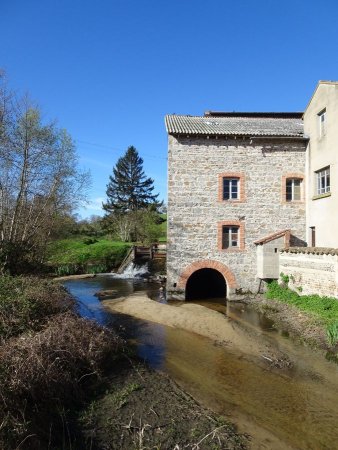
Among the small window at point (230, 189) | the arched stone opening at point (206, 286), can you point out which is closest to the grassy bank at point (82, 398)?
the arched stone opening at point (206, 286)

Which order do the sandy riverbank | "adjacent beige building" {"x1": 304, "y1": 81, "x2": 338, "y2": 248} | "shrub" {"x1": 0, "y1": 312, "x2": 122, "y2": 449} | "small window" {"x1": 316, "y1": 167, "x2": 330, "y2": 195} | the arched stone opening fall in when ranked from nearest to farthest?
"shrub" {"x1": 0, "y1": 312, "x2": 122, "y2": 449}, the sandy riverbank, "adjacent beige building" {"x1": 304, "y1": 81, "x2": 338, "y2": 248}, "small window" {"x1": 316, "y1": 167, "x2": 330, "y2": 195}, the arched stone opening

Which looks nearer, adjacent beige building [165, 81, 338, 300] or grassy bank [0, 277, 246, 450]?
grassy bank [0, 277, 246, 450]

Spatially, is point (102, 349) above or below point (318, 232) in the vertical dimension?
below

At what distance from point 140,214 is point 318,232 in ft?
91.3

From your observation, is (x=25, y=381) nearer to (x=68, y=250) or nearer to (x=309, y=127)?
(x=309, y=127)

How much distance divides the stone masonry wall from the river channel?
4.28 metres

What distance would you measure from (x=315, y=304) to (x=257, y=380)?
5653 millimetres

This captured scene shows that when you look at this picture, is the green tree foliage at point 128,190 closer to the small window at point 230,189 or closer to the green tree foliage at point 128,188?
the green tree foliage at point 128,188

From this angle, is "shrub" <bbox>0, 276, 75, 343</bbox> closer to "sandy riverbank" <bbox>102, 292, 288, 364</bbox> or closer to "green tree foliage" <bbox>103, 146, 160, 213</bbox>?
"sandy riverbank" <bbox>102, 292, 288, 364</bbox>

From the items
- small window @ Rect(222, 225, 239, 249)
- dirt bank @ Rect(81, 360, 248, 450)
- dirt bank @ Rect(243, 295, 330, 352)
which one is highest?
small window @ Rect(222, 225, 239, 249)

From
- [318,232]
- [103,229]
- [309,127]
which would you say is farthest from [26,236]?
[103,229]

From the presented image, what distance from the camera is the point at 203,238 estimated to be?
16734 mm

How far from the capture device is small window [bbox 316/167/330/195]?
1523 cm

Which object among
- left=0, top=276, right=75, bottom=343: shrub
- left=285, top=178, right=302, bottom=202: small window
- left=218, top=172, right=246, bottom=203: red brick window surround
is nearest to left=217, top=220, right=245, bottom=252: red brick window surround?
left=218, top=172, right=246, bottom=203: red brick window surround
